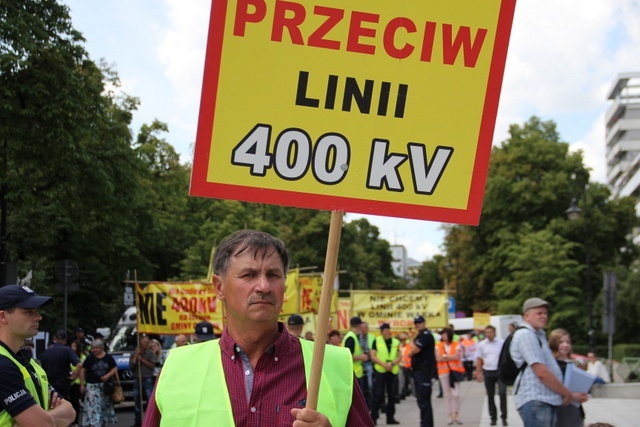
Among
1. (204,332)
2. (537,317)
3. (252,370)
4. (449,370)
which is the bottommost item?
(449,370)

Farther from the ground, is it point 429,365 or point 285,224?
point 285,224

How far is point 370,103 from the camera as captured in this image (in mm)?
3793

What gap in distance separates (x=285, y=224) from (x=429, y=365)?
54.8 metres

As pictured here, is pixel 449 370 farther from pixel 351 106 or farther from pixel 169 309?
pixel 351 106

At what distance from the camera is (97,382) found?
55.6ft

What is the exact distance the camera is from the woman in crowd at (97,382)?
16875mm

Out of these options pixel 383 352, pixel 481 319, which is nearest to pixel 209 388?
pixel 383 352

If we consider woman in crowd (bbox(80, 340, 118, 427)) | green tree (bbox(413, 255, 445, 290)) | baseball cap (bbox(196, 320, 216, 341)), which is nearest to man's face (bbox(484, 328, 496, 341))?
baseball cap (bbox(196, 320, 216, 341))

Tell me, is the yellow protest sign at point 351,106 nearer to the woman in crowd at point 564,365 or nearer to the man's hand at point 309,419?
the man's hand at point 309,419

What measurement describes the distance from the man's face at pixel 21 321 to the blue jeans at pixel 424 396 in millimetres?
10257

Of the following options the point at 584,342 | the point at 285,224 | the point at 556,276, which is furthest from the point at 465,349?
the point at 285,224

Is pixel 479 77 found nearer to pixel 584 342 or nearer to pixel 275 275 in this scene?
pixel 275 275

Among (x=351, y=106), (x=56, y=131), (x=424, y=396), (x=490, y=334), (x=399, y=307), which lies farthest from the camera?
(x=399, y=307)

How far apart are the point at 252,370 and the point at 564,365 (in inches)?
245
